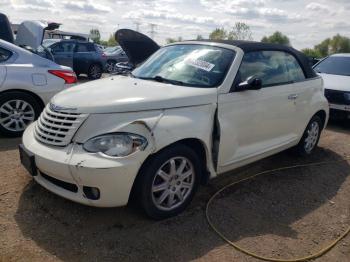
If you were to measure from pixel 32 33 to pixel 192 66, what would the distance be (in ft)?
16.4

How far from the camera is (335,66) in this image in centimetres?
923

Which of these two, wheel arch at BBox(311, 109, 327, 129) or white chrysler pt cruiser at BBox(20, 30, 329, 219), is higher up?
white chrysler pt cruiser at BBox(20, 30, 329, 219)

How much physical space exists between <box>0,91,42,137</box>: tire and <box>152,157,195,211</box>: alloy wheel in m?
3.27

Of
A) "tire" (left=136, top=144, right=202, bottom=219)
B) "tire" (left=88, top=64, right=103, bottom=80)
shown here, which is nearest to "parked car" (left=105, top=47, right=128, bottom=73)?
"tire" (left=88, top=64, right=103, bottom=80)

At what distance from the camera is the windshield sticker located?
13.5ft

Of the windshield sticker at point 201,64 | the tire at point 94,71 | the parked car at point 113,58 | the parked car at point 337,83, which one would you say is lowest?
the parked car at point 113,58

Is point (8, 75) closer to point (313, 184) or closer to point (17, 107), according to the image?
point (17, 107)

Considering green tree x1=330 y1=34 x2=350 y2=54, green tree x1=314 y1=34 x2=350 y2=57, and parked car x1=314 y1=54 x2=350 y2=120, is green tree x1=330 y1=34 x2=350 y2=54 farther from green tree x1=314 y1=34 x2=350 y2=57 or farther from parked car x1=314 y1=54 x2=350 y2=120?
Result: parked car x1=314 y1=54 x2=350 y2=120

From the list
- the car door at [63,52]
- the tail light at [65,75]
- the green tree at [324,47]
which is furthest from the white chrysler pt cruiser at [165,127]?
the green tree at [324,47]

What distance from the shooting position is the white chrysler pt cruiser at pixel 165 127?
3.19 m

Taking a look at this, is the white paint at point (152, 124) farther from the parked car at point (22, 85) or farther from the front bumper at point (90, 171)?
the parked car at point (22, 85)

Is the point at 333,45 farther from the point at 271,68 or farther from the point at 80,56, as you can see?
the point at 271,68

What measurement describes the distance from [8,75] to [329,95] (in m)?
6.36

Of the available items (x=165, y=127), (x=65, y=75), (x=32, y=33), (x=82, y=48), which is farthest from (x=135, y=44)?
(x=82, y=48)
